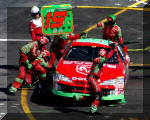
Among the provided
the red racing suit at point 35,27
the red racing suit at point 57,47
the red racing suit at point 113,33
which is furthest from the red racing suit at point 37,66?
the red racing suit at point 113,33

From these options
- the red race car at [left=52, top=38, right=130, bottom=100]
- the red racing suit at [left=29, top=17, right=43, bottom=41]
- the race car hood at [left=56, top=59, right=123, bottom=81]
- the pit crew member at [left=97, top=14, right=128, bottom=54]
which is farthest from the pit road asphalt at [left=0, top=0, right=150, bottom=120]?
the red racing suit at [left=29, top=17, right=43, bottom=41]

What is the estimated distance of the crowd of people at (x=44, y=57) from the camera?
1991cm

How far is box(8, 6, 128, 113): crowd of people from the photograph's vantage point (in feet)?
65.3

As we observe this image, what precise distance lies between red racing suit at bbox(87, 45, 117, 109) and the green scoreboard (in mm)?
1893

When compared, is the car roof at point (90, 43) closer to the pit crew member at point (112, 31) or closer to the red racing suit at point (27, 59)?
the red racing suit at point (27, 59)

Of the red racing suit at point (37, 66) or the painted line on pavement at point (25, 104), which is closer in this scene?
the painted line on pavement at point (25, 104)

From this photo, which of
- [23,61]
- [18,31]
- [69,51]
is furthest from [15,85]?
[18,31]

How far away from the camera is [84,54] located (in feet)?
71.7

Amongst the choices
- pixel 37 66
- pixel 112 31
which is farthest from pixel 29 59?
pixel 112 31

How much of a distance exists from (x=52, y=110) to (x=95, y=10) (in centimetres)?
1497

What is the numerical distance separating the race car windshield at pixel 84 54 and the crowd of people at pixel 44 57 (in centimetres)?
33

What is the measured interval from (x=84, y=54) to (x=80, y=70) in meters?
1.40

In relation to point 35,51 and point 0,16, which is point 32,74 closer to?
point 35,51

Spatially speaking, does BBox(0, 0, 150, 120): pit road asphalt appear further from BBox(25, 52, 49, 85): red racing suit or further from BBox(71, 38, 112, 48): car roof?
BBox(71, 38, 112, 48): car roof
